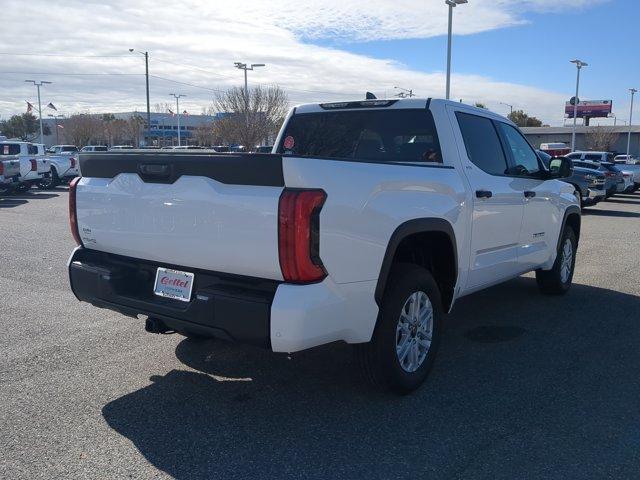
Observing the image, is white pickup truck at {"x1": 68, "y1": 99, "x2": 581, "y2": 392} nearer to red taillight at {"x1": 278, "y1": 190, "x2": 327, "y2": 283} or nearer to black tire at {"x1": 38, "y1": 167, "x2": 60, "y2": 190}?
red taillight at {"x1": 278, "y1": 190, "x2": 327, "y2": 283}

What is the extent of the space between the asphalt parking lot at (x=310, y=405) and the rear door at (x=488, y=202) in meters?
0.71

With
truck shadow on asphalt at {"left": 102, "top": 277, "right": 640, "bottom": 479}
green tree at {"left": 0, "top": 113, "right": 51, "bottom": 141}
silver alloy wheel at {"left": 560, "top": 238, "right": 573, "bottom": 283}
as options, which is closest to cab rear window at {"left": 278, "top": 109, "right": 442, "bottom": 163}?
truck shadow on asphalt at {"left": 102, "top": 277, "right": 640, "bottom": 479}

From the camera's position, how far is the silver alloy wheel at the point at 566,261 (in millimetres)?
7238

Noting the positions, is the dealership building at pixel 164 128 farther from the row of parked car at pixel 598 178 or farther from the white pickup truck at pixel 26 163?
the row of parked car at pixel 598 178

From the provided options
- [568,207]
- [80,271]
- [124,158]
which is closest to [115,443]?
[80,271]

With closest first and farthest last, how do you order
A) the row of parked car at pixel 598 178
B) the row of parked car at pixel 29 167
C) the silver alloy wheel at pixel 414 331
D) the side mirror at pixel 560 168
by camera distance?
the silver alloy wheel at pixel 414 331, the side mirror at pixel 560 168, the row of parked car at pixel 598 178, the row of parked car at pixel 29 167

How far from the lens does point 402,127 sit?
526 centimetres

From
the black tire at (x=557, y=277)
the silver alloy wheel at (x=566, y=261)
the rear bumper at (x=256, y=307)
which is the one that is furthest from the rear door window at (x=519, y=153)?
the rear bumper at (x=256, y=307)

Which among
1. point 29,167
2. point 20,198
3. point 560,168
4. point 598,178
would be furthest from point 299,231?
point 29,167

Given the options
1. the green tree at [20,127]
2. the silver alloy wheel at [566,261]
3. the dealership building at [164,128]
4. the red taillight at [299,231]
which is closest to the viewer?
the red taillight at [299,231]

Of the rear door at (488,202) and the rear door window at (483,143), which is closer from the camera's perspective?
the rear door at (488,202)

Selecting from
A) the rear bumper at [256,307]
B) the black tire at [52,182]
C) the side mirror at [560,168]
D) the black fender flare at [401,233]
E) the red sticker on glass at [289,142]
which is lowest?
the black tire at [52,182]

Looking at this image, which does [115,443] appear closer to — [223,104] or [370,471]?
[370,471]

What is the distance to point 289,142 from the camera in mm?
5930
